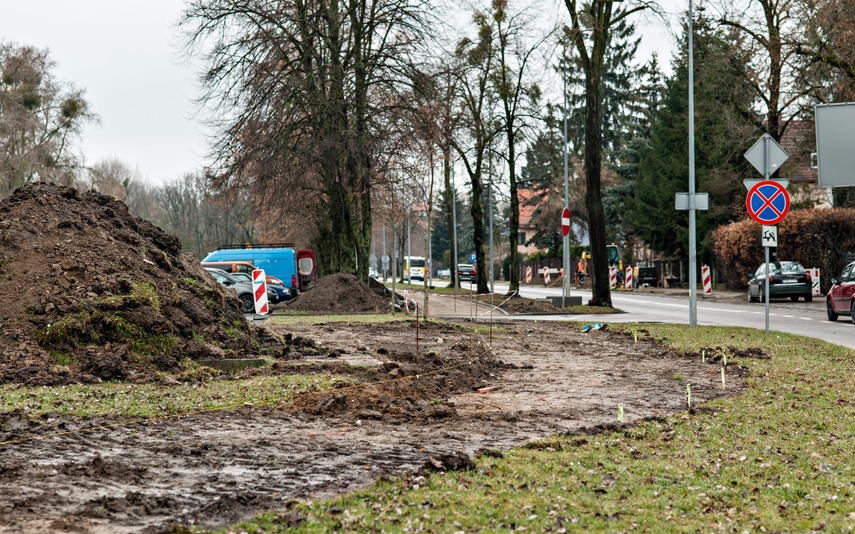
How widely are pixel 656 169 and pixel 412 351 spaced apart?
Result: 1863 inches

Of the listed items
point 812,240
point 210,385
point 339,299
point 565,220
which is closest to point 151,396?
point 210,385

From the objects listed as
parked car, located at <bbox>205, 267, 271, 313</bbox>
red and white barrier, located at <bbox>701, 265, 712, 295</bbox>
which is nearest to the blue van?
parked car, located at <bbox>205, 267, 271, 313</bbox>

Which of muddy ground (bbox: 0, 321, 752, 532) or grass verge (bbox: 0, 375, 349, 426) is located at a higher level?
grass verge (bbox: 0, 375, 349, 426)

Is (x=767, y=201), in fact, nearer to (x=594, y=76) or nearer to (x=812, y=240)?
(x=594, y=76)

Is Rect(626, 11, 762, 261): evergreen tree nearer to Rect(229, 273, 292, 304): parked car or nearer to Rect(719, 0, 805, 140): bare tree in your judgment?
Rect(719, 0, 805, 140): bare tree

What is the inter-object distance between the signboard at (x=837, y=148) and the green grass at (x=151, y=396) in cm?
703

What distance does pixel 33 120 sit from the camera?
51.2 meters

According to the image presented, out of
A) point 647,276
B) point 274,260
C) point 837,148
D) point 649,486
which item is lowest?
point 649,486

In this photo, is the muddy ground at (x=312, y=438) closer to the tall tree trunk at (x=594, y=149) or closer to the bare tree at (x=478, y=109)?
the tall tree trunk at (x=594, y=149)

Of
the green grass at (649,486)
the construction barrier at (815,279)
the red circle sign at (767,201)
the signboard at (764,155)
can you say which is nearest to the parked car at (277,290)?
the construction barrier at (815,279)

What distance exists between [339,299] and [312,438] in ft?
73.4

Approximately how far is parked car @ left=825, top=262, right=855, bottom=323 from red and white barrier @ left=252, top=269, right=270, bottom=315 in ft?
51.0

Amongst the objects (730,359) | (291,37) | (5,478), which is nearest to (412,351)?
(730,359)

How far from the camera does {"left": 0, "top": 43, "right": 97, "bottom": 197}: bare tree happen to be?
50.0 metres
